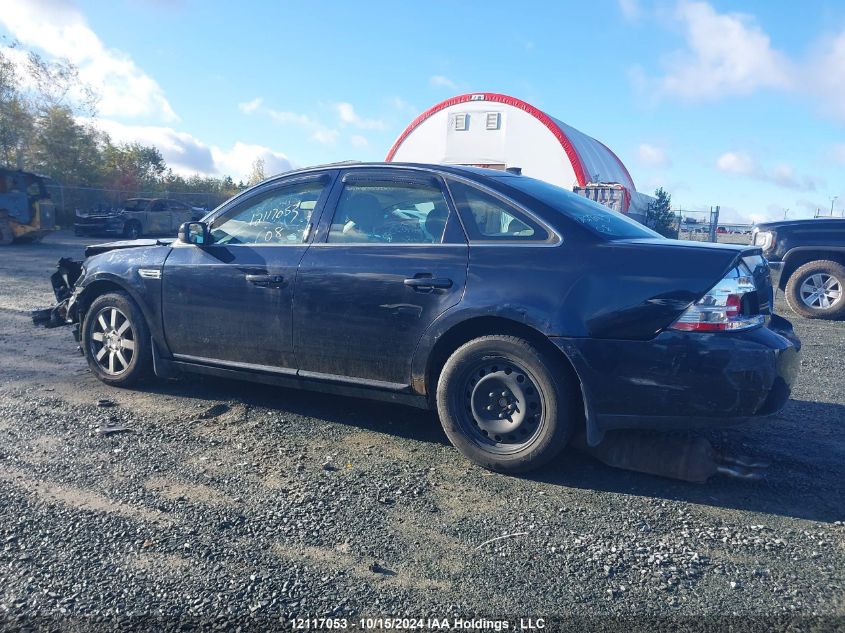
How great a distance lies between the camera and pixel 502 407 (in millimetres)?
3719

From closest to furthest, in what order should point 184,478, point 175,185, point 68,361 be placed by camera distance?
point 184,478, point 68,361, point 175,185

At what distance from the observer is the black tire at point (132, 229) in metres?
26.0

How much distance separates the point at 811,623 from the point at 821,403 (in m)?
3.26

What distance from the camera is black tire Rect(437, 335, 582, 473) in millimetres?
3541

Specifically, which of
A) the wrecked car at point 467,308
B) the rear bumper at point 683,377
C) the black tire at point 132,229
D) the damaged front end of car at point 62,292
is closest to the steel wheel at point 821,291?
the wrecked car at point 467,308

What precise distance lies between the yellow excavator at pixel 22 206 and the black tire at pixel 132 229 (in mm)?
5133

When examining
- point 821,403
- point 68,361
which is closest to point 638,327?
point 821,403

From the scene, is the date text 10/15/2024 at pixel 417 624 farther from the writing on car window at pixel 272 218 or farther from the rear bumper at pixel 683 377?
the writing on car window at pixel 272 218

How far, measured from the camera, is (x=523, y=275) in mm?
3645

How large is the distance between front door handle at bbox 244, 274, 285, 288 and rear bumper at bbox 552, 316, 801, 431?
74.5 inches

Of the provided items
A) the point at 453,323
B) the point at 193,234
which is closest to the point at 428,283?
the point at 453,323

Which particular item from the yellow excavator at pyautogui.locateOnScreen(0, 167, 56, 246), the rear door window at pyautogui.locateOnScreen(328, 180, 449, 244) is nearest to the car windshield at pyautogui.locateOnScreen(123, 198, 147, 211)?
the yellow excavator at pyautogui.locateOnScreen(0, 167, 56, 246)

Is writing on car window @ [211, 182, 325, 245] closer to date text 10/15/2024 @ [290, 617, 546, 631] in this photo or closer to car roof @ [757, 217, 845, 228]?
date text 10/15/2024 @ [290, 617, 546, 631]

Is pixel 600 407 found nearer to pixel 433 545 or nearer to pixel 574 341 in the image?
pixel 574 341
